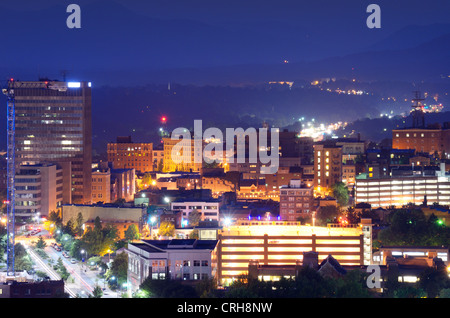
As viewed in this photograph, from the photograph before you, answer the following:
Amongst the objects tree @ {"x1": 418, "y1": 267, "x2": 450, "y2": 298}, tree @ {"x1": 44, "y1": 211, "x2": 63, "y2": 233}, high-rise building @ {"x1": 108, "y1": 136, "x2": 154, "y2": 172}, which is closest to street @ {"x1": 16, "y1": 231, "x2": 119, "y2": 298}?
tree @ {"x1": 44, "y1": 211, "x2": 63, "y2": 233}

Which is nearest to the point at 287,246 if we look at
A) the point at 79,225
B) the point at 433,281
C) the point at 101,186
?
the point at 433,281

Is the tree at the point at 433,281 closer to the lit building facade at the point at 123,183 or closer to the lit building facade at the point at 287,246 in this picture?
the lit building facade at the point at 287,246

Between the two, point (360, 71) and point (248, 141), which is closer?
point (248, 141)

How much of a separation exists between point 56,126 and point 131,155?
38.6ft

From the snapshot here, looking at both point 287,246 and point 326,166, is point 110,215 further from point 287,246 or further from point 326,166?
point 326,166

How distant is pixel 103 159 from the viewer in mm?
47000

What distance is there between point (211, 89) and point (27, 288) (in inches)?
2640

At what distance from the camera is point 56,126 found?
3309 centimetres

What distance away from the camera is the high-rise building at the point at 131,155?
44.5 metres

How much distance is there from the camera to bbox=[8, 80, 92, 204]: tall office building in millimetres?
32312

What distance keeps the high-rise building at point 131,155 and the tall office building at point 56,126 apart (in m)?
10.8

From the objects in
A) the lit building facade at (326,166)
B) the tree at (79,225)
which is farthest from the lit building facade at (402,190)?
the tree at (79,225)
